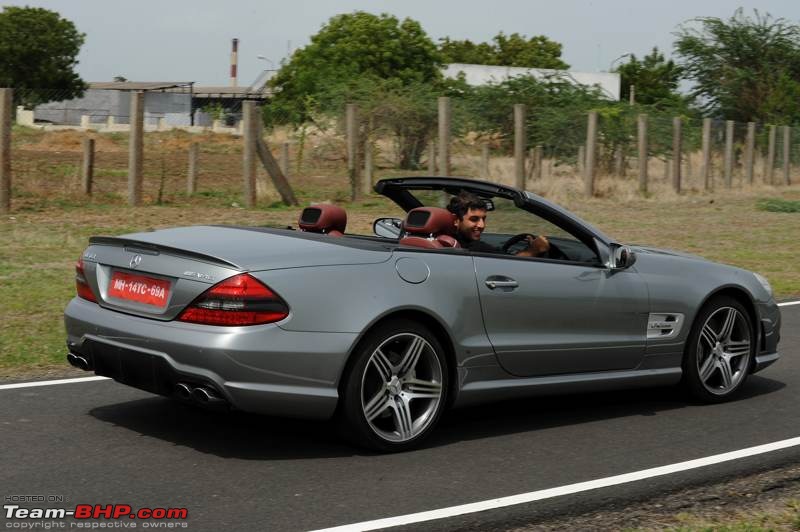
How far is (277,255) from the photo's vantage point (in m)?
6.19

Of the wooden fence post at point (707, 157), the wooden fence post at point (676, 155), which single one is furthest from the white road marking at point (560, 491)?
the wooden fence post at point (707, 157)

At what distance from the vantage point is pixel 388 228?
8164 millimetres

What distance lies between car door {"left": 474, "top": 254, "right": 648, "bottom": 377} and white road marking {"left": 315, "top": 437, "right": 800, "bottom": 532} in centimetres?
98

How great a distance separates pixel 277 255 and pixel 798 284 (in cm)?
1035

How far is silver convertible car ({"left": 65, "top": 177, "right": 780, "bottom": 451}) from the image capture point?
598 cm

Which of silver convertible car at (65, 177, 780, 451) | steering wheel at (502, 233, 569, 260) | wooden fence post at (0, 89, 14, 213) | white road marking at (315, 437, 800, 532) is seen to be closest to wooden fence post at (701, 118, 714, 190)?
wooden fence post at (0, 89, 14, 213)

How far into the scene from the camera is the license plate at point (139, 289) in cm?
618

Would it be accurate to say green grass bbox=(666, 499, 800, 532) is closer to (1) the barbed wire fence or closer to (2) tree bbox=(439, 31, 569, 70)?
(1) the barbed wire fence

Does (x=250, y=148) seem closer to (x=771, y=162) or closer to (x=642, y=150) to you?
(x=642, y=150)

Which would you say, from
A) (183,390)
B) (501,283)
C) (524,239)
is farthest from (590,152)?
(183,390)

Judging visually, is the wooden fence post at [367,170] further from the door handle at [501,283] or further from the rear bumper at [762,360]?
the door handle at [501,283]

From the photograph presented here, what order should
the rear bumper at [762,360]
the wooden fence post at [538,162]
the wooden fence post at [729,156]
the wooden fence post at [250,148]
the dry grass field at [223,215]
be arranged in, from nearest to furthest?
the rear bumper at [762,360] < the dry grass field at [223,215] < the wooden fence post at [250,148] < the wooden fence post at [538,162] < the wooden fence post at [729,156]

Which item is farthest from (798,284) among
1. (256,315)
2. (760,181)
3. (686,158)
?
(760,181)

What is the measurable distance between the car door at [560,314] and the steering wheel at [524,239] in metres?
0.21
